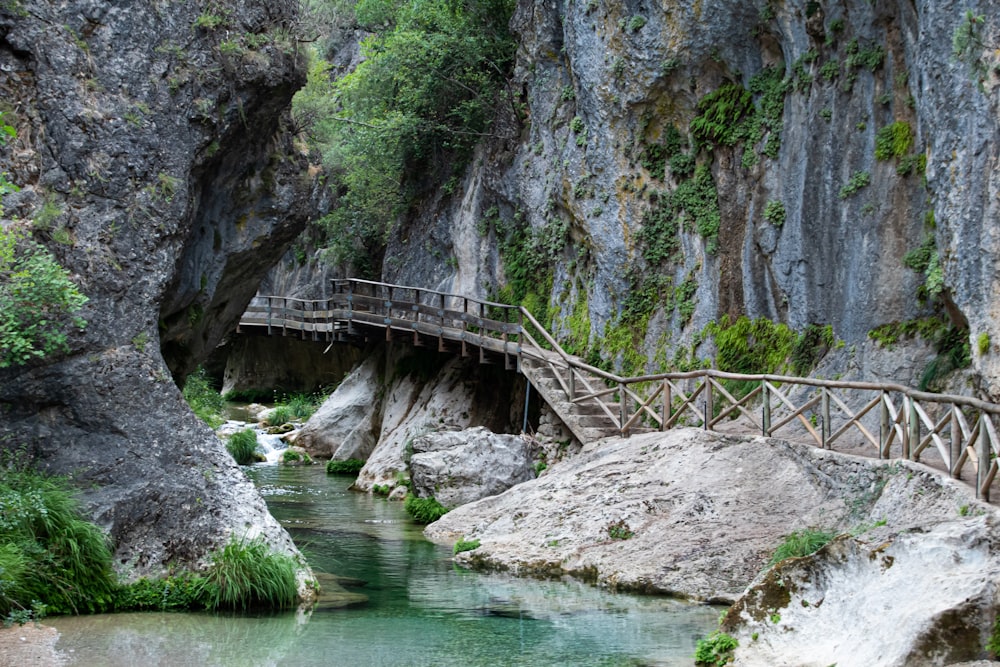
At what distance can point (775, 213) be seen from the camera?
1883cm

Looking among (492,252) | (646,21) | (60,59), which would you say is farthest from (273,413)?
(60,59)

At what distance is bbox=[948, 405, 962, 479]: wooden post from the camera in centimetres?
1069

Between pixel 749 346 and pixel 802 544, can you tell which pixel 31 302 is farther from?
pixel 749 346

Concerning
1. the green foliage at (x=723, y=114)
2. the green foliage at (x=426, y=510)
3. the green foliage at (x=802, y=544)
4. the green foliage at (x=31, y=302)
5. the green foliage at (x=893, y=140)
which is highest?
the green foliage at (x=723, y=114)

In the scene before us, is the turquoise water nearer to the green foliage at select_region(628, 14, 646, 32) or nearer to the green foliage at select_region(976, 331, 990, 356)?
the green foliage at select_region(976, 331, 990, 356)

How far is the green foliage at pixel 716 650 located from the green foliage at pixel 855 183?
1024cm

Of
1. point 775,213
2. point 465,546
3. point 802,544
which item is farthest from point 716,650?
point 775,213

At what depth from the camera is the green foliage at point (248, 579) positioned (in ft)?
35.9

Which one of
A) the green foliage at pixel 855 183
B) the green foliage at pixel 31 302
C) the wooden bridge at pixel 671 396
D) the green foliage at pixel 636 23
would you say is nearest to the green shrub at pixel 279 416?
the wooden bridge at pixel 671 396

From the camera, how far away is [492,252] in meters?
28.3

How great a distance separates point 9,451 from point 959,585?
29.9 feet

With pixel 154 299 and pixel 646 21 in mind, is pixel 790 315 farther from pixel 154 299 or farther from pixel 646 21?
pixel 154 299

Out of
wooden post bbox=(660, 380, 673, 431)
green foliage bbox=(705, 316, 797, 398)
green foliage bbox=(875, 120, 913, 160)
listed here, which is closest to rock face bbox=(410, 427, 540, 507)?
wooden post bbox=(660, 380, 673, 431)

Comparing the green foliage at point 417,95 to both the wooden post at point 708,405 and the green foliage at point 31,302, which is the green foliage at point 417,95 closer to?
the wooden post at point 708,405
